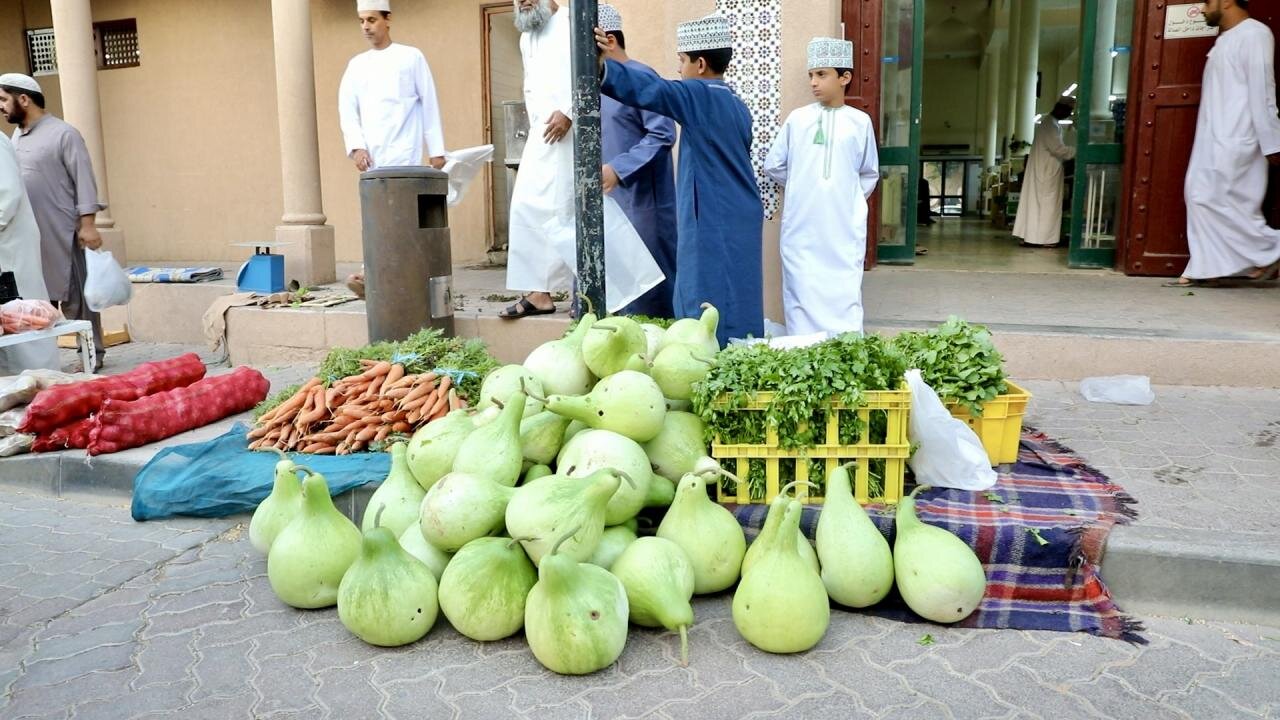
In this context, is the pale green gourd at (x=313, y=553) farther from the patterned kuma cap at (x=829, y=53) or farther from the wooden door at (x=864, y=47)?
the wooden door at (x=864, y=47)

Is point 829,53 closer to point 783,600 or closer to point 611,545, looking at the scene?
point 611,545

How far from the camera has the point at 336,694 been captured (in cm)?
261

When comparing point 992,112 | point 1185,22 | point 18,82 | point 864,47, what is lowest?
point 18,82

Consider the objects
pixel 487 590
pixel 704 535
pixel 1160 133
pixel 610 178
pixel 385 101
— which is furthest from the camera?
pixel 1160 133

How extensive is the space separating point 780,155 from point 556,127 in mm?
1505

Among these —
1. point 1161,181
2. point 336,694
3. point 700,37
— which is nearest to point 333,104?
point 700,37

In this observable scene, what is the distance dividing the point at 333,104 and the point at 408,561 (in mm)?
9143

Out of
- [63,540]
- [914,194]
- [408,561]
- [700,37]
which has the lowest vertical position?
[63,540]

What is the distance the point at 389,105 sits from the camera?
6.64m

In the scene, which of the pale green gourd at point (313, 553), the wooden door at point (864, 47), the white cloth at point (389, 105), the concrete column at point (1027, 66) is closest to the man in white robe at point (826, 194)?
the wooden door at point (864, 47)

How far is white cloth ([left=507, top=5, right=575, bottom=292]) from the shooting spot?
5.54 meters

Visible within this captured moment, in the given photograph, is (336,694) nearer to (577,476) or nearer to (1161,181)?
(577,476)

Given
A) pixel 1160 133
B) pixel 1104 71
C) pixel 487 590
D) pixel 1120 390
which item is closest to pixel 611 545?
pixel 487 590

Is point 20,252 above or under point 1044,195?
under
